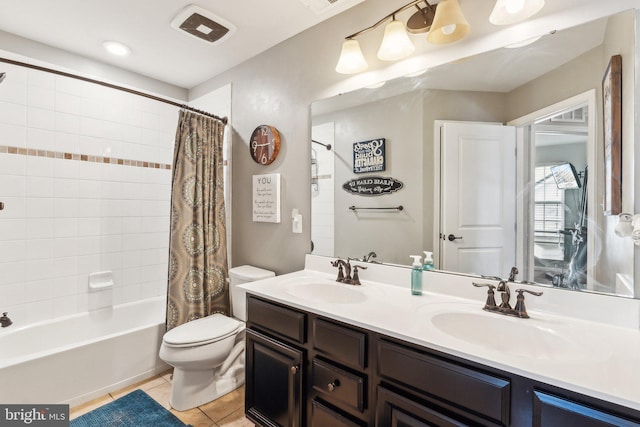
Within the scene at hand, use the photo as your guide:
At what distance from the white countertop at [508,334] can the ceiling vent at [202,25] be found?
66.0 inches

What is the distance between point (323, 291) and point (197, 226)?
1.15 m

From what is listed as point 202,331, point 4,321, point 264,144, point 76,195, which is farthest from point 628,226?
point 4,321

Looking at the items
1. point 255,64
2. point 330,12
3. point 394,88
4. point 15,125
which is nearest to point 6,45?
point 15,125

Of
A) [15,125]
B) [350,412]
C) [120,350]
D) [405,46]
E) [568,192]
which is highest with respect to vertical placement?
[405,46]

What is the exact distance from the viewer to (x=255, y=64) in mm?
2324

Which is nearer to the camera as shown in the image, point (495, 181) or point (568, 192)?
point (568, 192)

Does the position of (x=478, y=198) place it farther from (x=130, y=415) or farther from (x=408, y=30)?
(x=130, y=415)

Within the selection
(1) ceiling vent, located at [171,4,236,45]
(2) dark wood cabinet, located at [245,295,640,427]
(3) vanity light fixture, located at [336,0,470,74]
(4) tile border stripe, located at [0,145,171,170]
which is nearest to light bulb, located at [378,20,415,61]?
(3) vanity light fixture, located at [336,0,470,74]

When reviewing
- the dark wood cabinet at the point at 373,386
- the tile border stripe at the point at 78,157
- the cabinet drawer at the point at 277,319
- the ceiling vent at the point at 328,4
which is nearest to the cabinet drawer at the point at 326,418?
the dark wood cabinet at the point at 373,386

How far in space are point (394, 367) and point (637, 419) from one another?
57 centimetres

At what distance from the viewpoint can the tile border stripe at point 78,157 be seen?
2.05 metres

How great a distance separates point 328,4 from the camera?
169 centimetres

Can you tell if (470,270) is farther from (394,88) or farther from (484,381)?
(394,88)

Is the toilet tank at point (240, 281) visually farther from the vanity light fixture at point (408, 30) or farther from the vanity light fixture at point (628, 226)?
the vanity light fixture at point (628, 226)
